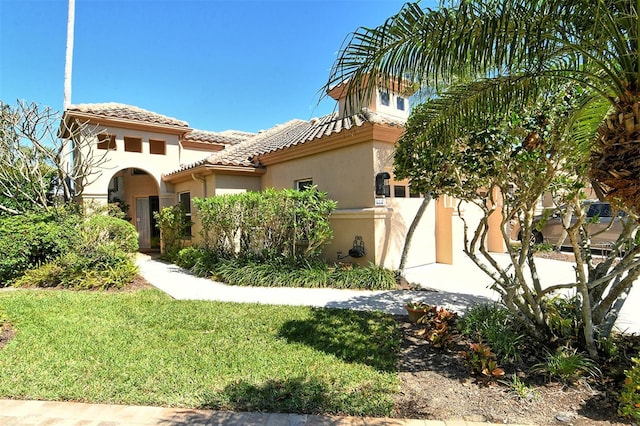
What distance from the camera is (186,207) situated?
14.5m

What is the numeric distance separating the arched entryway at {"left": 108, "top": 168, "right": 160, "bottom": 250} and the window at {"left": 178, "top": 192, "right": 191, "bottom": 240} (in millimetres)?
3613

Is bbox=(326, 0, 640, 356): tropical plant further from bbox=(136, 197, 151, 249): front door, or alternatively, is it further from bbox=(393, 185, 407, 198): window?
bbox=(136, 197, 151, 249): front door

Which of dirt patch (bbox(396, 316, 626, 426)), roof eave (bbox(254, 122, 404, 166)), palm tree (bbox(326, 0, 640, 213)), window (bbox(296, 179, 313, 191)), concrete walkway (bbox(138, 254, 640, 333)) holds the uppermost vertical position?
roof eave (bbox(254, 122, 404, 166))

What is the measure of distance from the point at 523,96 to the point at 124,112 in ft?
50.2

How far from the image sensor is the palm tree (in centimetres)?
253

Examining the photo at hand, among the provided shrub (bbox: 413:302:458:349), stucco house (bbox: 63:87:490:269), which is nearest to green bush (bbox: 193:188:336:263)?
stucco house (bbox: 63:87:490:269)

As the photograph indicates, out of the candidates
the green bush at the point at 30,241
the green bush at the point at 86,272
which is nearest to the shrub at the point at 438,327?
the green bush at the point at 86,272

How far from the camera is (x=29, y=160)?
11.0 metres

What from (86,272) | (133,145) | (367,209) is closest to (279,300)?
(367,209)

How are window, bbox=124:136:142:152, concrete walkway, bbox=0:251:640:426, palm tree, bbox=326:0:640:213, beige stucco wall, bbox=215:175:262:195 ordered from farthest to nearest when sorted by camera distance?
1. window, bbox=124:136:142:152
2. beige stucco wall, bbox=215:175:262:195
3. concrete walkway, bbox=0:251:640:426
4. palm tree, bbox=326:0:640:213

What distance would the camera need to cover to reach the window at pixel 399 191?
9.88 metres

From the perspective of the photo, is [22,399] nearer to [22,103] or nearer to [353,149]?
[353,149]

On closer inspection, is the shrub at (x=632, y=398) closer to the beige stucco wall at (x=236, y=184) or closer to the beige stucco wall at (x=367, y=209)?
the beige stucco wall at (x=367, y=209)

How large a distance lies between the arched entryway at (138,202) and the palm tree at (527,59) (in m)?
17.1
